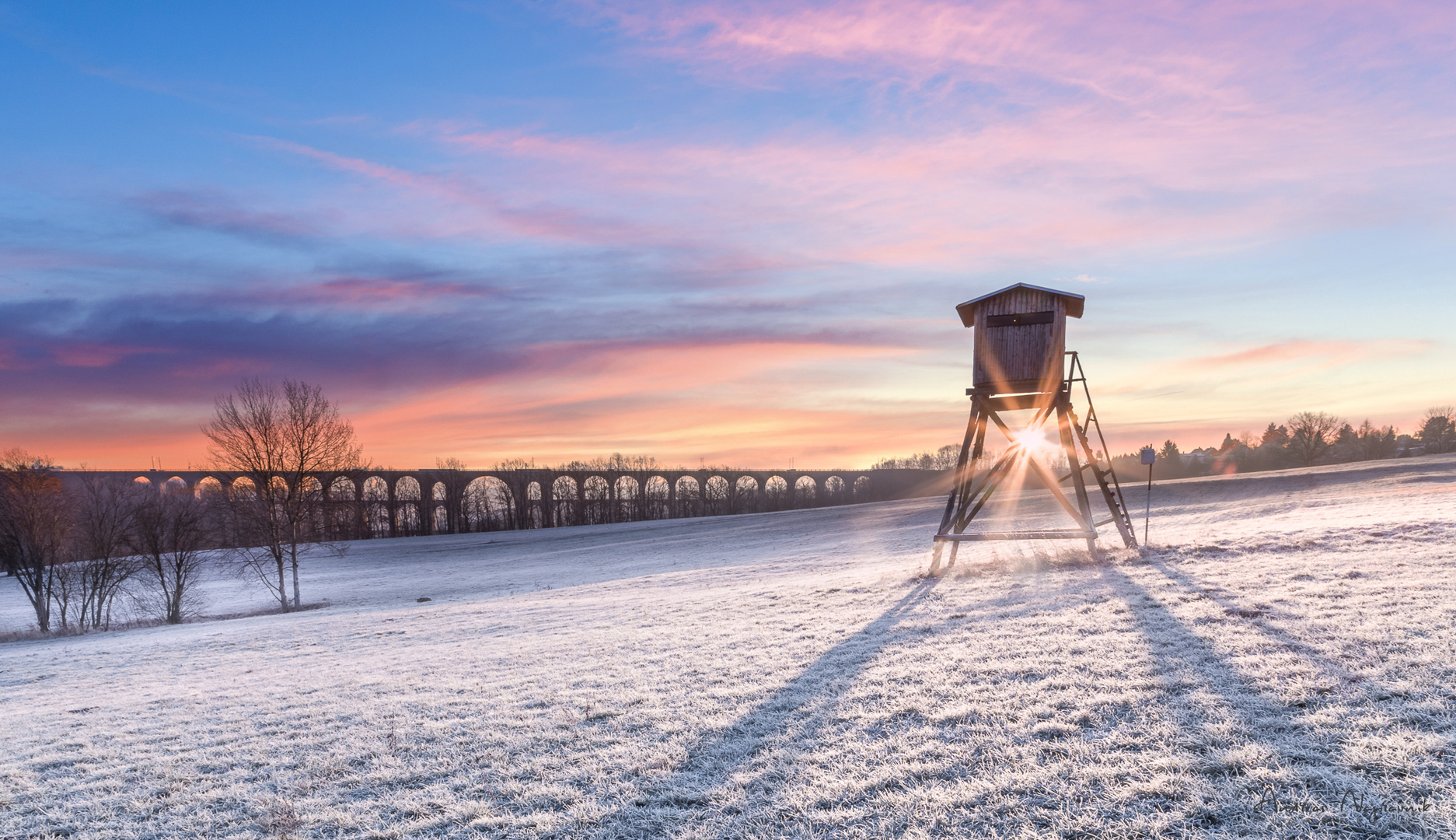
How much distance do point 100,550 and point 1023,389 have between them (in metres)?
42.8

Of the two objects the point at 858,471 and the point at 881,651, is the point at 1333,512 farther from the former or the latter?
the point at 858,471

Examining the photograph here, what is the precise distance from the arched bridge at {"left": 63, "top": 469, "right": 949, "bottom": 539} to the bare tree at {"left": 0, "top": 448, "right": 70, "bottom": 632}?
1274 centimetres

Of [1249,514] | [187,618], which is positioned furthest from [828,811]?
[187,618]

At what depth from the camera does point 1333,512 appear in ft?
77.2

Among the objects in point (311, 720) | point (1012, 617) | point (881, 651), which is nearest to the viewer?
point (311, 720)

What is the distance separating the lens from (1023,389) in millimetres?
17719

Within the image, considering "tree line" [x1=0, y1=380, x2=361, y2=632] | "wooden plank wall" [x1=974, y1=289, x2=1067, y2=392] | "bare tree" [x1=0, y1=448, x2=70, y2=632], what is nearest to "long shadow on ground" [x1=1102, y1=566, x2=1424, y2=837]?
"wooden plank wall" [x1=974, y1=289, x2=1067, y2=392]

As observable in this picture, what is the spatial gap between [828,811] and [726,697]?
321 centimetres

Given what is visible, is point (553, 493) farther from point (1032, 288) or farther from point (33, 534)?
point (1032, 288)

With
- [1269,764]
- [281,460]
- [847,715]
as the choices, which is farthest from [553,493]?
[1269,764]

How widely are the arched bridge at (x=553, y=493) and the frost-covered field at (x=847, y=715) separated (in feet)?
126

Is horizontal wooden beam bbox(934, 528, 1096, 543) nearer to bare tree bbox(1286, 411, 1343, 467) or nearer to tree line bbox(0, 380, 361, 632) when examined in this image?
tree line bbox(0, 380, 361, 632)

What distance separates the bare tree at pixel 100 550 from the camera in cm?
3419

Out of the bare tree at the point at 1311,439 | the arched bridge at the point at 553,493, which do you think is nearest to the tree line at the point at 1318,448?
the bare tree at the point at 1311,439
